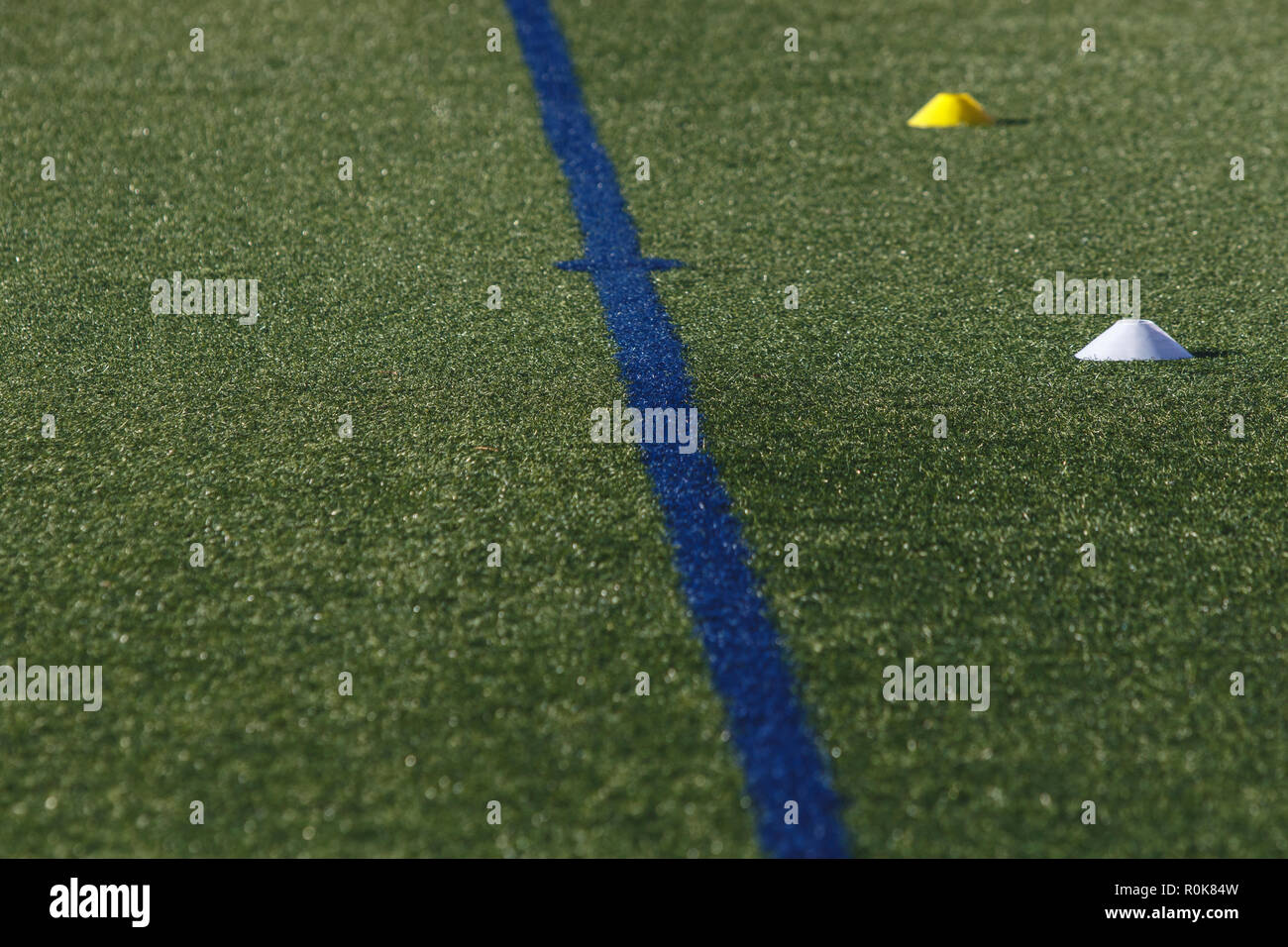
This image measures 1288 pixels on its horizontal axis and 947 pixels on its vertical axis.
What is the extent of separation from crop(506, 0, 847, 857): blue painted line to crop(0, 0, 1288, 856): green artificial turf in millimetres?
41

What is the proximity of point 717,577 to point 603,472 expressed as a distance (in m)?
0.44

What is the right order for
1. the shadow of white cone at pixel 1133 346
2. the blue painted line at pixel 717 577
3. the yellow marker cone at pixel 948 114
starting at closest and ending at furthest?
the blue painted line at pixel 717 577, the shadow of white cone at pixel 1133 346, the yellow marker cone at pixel 948 114

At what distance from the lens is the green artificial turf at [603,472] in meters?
1.87

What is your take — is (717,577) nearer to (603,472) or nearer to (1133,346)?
(603,472)

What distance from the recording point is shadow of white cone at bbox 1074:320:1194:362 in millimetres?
3232

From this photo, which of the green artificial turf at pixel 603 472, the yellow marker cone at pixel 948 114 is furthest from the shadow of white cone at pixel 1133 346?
the yellow marker cone at pixel 948 114

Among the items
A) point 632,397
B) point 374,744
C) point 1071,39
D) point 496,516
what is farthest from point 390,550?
point 1071,39

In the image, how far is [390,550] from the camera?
94.4 inches

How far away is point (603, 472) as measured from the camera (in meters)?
2.69

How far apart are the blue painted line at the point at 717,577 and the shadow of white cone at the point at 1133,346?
1.02m

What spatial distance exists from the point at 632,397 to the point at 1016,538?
0.98 metres

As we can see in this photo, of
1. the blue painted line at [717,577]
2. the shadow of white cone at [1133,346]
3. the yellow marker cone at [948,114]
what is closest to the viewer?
the blue painted line at [717,577]

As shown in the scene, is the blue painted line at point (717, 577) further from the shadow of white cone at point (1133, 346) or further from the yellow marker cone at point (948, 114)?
the yellow marker cone at point (948, 114)

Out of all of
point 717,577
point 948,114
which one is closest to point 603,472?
point 717,577
